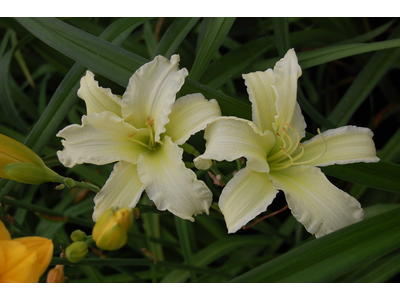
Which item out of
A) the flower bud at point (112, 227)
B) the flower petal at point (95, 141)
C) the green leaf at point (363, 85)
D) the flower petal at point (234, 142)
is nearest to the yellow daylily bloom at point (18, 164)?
the flower petal at point (95, 141)

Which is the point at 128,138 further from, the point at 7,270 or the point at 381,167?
the point at 381,167

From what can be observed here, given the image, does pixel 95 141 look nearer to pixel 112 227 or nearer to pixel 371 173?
pixel 112 227

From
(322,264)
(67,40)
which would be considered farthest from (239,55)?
(322,264)

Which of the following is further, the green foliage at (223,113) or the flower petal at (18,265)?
the green foliage at (223,113)

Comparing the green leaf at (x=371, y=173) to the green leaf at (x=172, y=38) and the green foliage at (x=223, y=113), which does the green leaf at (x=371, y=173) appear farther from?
the green leaf at (x=172, y=38)

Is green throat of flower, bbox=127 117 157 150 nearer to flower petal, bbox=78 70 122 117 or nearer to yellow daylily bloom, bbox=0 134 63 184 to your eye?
flower petal, bbox=78 70 122 117
